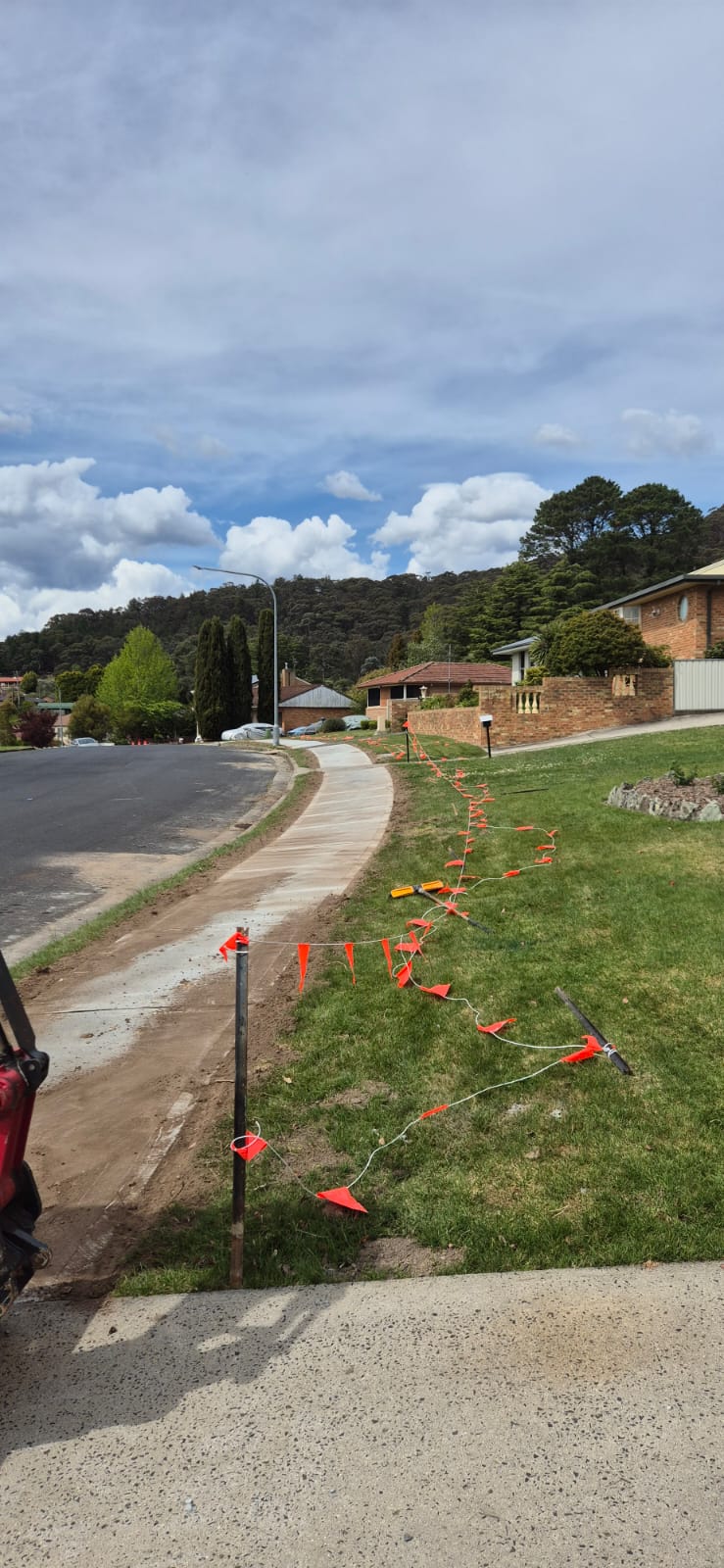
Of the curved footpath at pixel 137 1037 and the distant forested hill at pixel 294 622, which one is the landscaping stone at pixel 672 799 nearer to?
the curved footpath at pixel 137 1037

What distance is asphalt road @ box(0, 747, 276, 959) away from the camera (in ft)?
33.2

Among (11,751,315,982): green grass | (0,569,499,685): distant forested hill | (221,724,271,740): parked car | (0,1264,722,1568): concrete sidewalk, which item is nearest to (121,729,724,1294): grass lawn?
(0,1264,722,1568): concrete sidewalk

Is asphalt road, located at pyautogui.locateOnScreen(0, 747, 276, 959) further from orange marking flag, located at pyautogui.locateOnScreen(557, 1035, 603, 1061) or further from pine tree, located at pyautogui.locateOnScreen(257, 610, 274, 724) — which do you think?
pine tree, located at pyautogui.locateOnScreen(257, 610, 274, 724)

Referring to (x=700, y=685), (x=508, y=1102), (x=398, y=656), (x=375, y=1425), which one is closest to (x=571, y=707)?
(x=700, y=685)

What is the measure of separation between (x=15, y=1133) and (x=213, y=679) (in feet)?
238

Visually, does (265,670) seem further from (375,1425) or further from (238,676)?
(375,1425)

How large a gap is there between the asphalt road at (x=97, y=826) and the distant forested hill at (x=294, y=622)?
230 ft

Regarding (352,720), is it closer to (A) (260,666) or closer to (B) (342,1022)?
(A) (260,666)

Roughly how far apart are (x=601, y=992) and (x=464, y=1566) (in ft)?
11.9

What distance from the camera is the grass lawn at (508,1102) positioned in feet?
11.1

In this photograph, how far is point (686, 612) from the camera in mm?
31859

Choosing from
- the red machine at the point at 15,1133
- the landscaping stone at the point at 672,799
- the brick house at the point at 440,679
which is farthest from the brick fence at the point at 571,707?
the brick house at the point at 440,679

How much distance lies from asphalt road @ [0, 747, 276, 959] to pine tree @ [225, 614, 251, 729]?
45.1m

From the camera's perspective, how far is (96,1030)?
584cm
